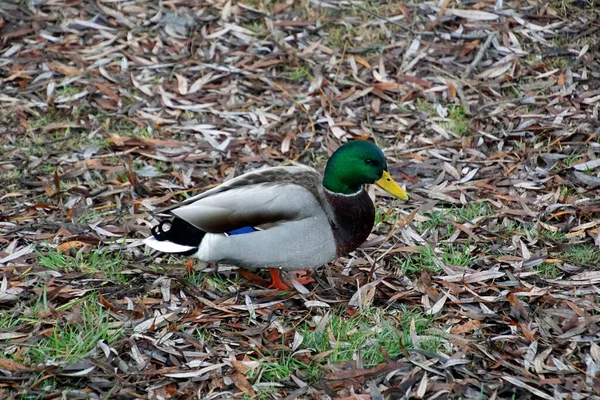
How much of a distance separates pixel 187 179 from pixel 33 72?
187 cm

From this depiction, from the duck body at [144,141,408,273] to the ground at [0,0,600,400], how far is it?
229mm

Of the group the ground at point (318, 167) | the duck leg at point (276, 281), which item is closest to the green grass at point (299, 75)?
the ground at point (318, 167)

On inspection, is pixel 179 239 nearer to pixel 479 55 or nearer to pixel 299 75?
pixel 299 75

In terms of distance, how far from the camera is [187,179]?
528 centimetres

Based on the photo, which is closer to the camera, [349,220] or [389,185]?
[349,220]

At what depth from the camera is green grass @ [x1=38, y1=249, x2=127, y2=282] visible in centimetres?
432

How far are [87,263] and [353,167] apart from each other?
1.51m

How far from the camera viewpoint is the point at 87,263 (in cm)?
442

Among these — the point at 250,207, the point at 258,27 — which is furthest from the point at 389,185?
the point at 258,27

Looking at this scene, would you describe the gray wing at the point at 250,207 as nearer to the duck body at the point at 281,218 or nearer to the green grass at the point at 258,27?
the duck body at the point at 281,218

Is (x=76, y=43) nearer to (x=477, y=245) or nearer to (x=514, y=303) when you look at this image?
(x=477, y=245)

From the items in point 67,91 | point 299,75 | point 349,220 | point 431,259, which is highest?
point 349,220

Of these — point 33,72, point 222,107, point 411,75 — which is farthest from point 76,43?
point 411,75

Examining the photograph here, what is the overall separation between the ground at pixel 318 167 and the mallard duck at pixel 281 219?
0.73 feet
